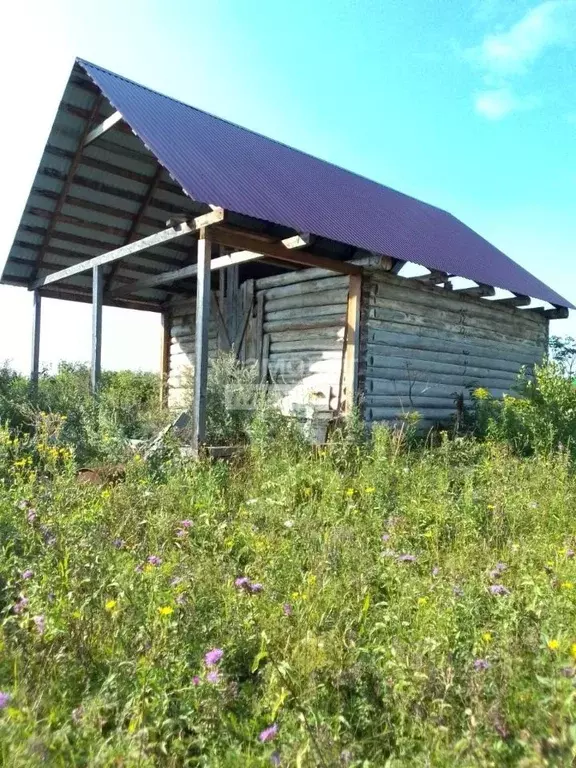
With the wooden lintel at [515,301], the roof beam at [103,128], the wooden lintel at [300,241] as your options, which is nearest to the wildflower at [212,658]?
the wooden lintel at [300,241]

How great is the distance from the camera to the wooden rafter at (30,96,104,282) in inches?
352

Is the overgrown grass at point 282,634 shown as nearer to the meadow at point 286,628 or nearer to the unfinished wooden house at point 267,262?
the meadow at point 286,628

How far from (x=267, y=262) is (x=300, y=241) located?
1849 mm

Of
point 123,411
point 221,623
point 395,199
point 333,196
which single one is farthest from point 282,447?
point 395,199

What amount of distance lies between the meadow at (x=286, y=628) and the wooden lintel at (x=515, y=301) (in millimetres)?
7464

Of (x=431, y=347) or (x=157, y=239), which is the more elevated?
(x=157, y=239)

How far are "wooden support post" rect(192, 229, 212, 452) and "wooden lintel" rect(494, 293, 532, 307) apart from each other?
680 cm

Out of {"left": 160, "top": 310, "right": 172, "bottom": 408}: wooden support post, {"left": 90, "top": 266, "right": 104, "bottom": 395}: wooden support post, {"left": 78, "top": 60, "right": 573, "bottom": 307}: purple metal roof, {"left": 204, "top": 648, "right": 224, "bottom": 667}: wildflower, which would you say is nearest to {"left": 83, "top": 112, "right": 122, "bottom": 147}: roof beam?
{"left": 78, "top": 60, "right": 573, "bottom": 307}: purple metal roof

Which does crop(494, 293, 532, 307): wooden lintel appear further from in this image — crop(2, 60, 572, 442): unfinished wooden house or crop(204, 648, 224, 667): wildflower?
crop(204, 648, 224, 667): wildflower

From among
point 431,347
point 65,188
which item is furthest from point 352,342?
point 65,188

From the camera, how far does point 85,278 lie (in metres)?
12.1

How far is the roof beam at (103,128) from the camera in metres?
8.18

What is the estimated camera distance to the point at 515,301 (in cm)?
1199

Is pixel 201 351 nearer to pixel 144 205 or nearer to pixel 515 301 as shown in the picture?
pixel 144 205
